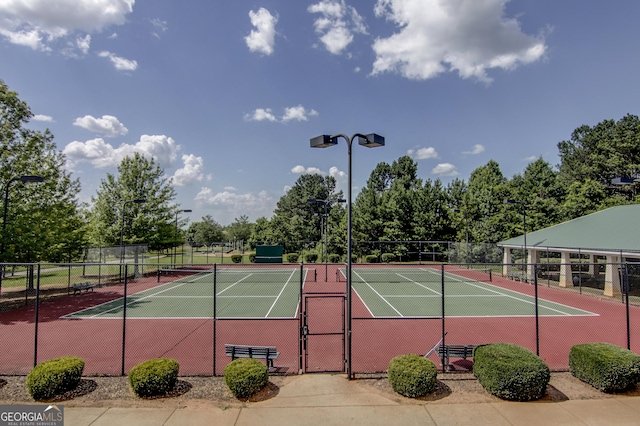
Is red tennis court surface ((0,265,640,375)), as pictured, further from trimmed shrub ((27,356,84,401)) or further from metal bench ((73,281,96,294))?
metal bench ((73,281,96,294))

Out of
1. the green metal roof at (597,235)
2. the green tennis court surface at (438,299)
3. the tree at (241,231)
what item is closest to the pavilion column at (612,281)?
the green metal roof at (597,235)

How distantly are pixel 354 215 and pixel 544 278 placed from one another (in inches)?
1011

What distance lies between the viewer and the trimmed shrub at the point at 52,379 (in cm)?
736

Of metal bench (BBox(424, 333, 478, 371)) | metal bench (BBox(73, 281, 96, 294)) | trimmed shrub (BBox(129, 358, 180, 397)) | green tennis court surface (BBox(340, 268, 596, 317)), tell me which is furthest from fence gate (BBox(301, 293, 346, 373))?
metal bench (BBox(73, 281, 96, 294))

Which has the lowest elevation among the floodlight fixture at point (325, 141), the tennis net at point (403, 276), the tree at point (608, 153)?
the tennis net at point (403, 276)

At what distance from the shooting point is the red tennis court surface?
395 inches

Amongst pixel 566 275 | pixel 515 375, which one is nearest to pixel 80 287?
pixel 515 375

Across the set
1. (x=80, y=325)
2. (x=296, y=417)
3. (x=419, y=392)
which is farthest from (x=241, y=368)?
(x=80, y=325)

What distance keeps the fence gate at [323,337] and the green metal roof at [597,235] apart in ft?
56.0

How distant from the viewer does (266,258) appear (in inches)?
1690

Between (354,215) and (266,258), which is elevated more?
(354,215)

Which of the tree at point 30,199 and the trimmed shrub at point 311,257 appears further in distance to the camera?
the trimmed shrub at point 311,257

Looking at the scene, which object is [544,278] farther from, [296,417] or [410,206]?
[296,417]

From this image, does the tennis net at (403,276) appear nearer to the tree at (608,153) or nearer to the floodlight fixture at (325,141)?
the floodlight fixture at (325,141)
